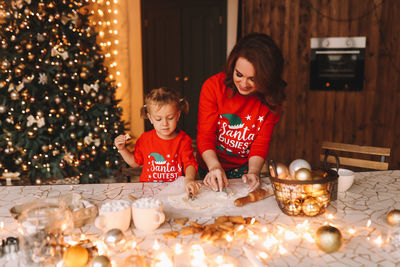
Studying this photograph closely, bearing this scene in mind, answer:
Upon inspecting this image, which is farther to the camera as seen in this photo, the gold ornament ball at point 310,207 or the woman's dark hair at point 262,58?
the woman's dark hair at point 262,58

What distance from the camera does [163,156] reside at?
1772mm

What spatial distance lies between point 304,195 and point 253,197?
8.6 inches

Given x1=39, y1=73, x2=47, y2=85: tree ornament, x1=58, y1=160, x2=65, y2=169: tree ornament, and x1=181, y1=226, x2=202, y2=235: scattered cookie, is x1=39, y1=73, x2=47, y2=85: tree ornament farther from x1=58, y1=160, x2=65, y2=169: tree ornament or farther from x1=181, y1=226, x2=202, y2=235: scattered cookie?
x1=181, y1=226, x2=202, y2=235: scattered cookie

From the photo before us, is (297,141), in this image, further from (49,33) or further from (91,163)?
(49,33)

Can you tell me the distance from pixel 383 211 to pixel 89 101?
126 inches

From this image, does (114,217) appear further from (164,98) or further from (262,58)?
(262,58)

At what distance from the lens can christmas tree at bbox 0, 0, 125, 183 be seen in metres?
3.30

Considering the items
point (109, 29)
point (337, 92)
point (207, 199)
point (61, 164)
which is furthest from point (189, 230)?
point (109, 29)

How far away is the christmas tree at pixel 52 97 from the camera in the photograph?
330 centimetres

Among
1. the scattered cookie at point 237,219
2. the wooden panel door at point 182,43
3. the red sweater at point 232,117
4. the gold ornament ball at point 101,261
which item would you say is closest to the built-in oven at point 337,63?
the wooden panel door at point 182,43

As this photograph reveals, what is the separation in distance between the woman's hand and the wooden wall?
2903 millimetres

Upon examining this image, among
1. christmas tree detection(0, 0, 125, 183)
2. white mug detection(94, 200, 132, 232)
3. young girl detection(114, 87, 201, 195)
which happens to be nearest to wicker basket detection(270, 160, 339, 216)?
white mug detection(94, 200, 132, 232)

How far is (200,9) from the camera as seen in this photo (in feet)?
18.7

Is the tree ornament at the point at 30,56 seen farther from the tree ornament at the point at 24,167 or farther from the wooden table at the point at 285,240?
the wooden table at the point at 285,240
